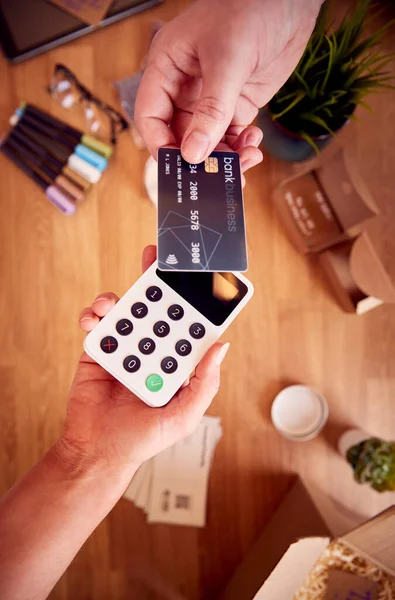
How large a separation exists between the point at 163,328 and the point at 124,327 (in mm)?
54

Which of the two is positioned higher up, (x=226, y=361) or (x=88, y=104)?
(x=88, y=104)

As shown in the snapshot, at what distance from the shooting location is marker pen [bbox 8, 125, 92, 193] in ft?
2.81

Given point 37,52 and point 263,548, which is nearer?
point 263,548

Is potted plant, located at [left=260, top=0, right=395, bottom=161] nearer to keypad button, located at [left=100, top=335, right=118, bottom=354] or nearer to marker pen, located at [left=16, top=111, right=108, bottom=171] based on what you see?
marker pen, located at [left=16, top=111, right=108, bottom=171]

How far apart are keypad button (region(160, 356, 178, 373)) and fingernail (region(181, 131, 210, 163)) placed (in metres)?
0.27

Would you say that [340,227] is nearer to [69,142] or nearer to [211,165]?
[211,165]

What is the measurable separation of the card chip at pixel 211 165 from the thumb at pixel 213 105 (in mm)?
31

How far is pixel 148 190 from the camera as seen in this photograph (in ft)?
2.75

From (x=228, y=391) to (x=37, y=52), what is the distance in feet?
2.52

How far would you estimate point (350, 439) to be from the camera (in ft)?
2.68

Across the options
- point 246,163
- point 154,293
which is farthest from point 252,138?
point 154,293

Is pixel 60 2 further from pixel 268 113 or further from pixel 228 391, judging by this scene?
pixel 228 391

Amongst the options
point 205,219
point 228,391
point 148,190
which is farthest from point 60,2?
point 228,391

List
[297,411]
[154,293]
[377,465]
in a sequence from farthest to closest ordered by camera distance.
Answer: [297,411] < [377,465] < [154,293]
